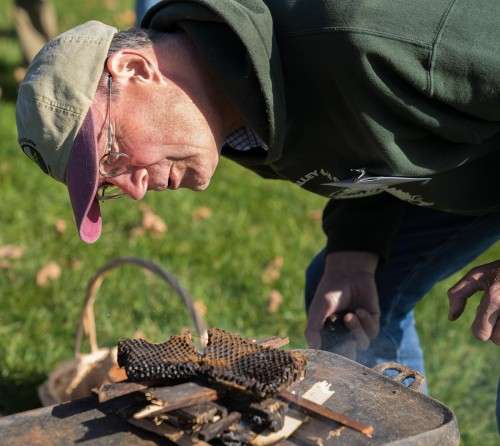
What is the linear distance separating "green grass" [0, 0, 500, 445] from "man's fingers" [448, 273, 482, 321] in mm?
1156

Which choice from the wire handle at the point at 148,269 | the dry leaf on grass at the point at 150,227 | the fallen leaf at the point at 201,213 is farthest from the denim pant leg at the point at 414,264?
the fallen leaf at the point at 201,213

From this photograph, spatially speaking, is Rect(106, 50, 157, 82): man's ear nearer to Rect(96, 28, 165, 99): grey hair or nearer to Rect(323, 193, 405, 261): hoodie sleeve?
Rect(96, 28, 165, 99): grey hair

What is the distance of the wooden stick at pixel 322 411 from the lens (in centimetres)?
172

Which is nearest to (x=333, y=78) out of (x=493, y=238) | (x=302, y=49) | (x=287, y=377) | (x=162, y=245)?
(x=302, y=49)

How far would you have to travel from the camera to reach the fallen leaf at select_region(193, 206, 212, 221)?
457 cm

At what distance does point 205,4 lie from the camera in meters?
1.99

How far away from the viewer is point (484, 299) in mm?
2100

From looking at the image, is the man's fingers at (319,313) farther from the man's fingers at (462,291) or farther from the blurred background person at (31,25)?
the blurred background person at (31,25)

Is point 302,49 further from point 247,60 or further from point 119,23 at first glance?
point 119,23

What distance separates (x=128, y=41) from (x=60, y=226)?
2297 millimetres

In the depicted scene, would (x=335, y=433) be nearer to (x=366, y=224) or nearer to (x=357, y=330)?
(x=357, y=330)

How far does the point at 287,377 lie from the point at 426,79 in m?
→ 0.80

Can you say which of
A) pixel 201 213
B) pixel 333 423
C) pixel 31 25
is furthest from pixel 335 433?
pixel 31 25

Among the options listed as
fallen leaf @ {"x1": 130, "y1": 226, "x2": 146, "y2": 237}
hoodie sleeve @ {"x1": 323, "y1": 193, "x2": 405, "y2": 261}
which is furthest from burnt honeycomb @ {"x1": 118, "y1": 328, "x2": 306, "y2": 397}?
fallen leaf @ {"x1": 130, "y1": 226, "x2": 146, "y2": 237}
